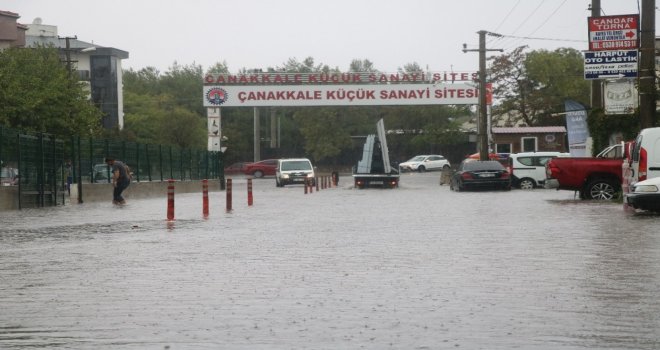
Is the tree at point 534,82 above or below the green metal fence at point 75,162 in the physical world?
above

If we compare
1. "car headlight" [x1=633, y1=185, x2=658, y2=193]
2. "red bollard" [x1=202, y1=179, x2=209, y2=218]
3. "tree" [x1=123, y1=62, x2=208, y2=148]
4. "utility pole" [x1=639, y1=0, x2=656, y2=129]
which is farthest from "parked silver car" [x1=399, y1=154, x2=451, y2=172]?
"car headlight" [x1=633, y1=185, x2=658, y2=193]

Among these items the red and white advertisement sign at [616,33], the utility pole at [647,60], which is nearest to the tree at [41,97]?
the red and white advertisement sign at [616,33]

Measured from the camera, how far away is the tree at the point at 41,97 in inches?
2127

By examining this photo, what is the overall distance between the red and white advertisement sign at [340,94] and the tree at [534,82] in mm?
24270

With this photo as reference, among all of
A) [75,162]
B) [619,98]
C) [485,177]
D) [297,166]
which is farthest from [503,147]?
[619,98]

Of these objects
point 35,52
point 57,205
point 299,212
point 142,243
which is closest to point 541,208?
point 299,212

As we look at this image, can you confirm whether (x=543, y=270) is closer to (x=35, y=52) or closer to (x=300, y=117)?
(x=35, y=52)

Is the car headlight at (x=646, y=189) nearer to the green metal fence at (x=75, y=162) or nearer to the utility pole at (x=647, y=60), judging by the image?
the utility pole at (x=647, y=60)

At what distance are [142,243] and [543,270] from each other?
7.08 metres

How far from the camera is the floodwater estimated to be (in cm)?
802

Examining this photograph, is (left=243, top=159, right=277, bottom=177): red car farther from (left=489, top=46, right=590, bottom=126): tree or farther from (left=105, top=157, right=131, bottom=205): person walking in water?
(left=105, top=157, right=131, bottom=205): person walking in water

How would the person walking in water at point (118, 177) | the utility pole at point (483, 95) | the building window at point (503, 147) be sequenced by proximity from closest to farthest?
the person walking in water at point (118, 177)
the utility pole at point (483, 95)
the building window at point (503, 147)

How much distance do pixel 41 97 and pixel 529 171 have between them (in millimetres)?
23868

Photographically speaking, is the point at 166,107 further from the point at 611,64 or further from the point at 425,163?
the point at 611,64
